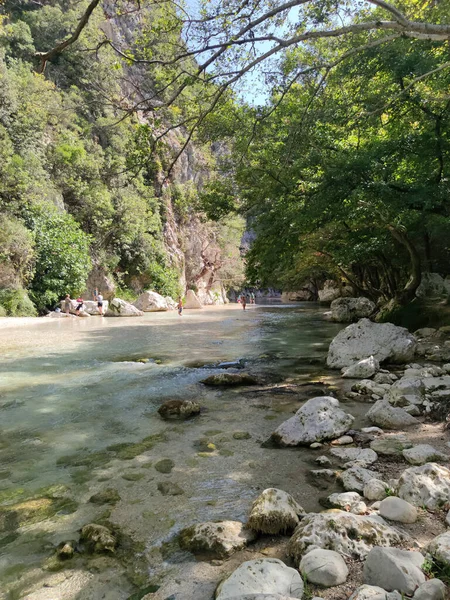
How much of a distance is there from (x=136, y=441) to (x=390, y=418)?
9.98ft

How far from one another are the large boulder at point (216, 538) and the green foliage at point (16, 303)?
2003 cm

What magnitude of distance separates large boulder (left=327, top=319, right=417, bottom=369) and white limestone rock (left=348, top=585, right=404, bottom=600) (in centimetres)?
644

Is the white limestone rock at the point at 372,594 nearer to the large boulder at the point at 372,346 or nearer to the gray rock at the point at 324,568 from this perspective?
the gray rock at the point at 324,568

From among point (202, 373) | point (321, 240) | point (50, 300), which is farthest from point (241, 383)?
point (50, 300)

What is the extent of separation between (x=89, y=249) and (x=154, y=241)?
7.06 m

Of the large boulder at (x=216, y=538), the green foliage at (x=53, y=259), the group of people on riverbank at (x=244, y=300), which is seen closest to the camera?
the large boulder at (x=216, y=538)

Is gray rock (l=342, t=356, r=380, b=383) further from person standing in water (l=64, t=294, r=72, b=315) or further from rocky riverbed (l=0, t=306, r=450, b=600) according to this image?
person standing in water (l=64, t=294, r=72, b=315)

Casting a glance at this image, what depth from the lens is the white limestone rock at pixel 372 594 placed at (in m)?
1.78

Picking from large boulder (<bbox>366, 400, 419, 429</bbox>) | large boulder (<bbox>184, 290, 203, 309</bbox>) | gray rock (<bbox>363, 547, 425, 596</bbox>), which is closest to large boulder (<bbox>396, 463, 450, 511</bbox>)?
gray rock (<bbox>363, 547, 425, 596</bbox>)

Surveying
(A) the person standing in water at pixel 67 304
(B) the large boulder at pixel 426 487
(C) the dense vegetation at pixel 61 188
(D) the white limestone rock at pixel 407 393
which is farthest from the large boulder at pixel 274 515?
(A) the person standing in water at pixel 67 304

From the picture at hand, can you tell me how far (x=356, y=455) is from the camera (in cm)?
377

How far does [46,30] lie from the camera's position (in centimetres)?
3011

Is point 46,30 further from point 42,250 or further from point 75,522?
point 75,522

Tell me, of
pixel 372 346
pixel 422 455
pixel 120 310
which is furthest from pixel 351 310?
pixel 422 455
